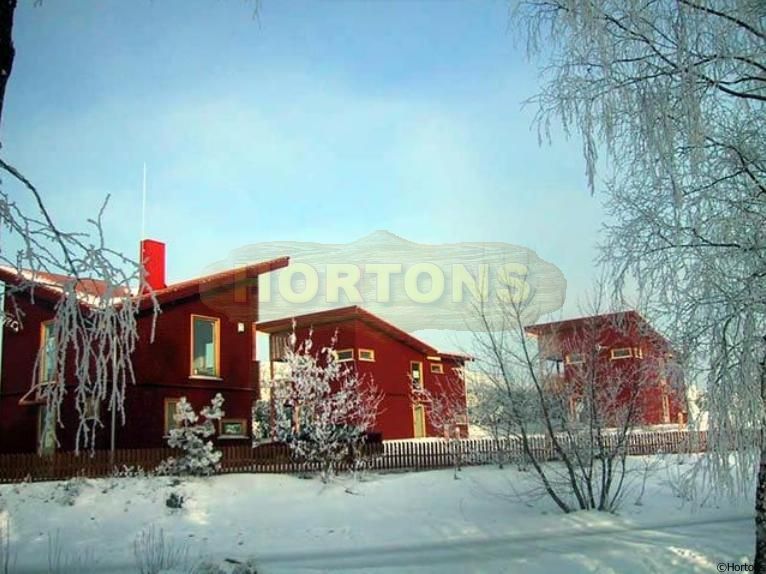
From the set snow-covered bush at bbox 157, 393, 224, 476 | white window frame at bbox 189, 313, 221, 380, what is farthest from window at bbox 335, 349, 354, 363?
snow-covered bush at bbox 157, 393, 224, 476

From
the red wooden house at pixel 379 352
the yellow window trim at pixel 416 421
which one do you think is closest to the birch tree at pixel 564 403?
the red wooden house at pixel 379 352

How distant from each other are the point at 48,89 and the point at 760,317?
6066mm

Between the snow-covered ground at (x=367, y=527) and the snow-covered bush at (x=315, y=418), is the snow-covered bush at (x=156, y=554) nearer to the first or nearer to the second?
the snow-covered ground at (x=367, y=527)

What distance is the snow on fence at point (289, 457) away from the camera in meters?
14.8

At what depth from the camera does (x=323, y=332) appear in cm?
2695

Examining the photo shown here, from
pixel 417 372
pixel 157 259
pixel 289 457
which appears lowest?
pixel 289 457

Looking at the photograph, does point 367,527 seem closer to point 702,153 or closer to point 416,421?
point 702,153

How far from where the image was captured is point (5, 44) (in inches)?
126

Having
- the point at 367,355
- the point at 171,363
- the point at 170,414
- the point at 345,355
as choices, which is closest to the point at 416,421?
the point at 367,355

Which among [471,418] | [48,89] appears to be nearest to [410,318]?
[471,418]

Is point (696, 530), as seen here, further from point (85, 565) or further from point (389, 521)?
point (85, 565)

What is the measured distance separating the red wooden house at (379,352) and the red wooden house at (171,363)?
15.5 feet

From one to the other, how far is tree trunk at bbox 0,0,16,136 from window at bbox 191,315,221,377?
57.0 feet

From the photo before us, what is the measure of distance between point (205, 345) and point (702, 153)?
1773cm
